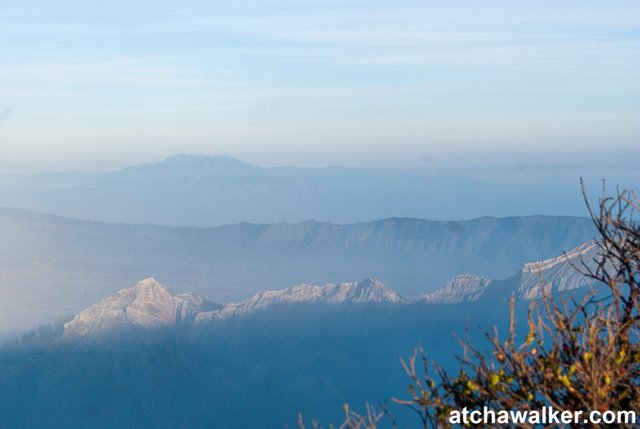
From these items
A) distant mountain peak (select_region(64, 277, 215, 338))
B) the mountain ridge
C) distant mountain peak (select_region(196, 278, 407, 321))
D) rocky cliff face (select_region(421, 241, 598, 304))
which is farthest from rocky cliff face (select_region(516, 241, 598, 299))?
distant mountain peak (select_region(64, 277, 215, 338))

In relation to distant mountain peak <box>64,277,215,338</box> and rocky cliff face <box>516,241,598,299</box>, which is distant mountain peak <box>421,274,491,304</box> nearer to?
rocky cliff face <box>516,241,598,299</box>

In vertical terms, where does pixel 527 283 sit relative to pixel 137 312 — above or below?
above

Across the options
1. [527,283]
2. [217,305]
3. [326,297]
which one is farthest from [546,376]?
[217,305]

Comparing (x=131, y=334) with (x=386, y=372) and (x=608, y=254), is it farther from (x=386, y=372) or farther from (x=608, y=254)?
(x=608, y=254)

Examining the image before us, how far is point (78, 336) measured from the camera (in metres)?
118

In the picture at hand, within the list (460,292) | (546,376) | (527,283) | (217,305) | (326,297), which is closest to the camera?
(546,376)

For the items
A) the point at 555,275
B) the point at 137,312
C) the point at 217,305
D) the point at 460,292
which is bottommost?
the point at 217,305

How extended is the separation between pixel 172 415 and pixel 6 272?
280ft

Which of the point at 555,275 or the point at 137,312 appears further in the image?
the point at 137,312

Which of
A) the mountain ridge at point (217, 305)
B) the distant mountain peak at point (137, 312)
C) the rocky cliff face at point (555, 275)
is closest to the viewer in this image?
the rocky cliff face at point (555, 275)

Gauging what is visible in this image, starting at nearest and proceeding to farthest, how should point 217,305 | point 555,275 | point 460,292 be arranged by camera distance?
1. point 555,275
2. point 460,292
3. point 217,305

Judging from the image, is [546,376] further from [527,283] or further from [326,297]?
[326,297]

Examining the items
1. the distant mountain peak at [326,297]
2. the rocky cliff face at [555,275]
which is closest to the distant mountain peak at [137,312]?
the distant mountain peak at [326,297]

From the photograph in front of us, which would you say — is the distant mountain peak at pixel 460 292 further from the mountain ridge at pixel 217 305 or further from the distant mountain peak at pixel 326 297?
the distant mountain peak at pixel 326 297
